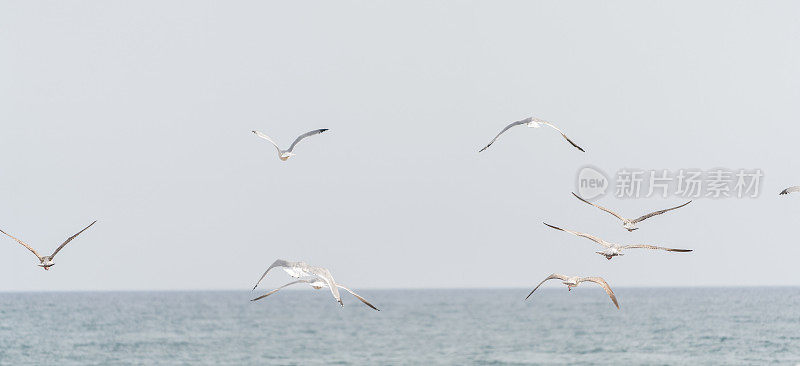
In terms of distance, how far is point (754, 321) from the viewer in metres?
99.3

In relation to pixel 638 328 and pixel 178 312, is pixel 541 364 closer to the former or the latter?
pixel 638 328

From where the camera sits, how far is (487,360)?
66312 millimetres

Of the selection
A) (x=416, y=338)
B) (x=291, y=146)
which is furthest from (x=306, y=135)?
(x=416, y=338)

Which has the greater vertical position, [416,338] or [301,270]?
[301,270]

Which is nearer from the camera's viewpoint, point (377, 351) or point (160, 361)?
point (160, 361)

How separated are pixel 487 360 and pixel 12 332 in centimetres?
5918

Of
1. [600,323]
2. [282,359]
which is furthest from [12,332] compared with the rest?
[600,323]

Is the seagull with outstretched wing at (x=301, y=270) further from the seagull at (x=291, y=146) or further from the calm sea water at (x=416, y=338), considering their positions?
the calm sea water at (x=416, y=338)

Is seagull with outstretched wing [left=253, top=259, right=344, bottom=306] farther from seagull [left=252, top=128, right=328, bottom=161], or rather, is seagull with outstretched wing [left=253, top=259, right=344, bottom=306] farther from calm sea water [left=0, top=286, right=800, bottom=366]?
calm sea water [left=0, top=286, right=800, bottom=366]

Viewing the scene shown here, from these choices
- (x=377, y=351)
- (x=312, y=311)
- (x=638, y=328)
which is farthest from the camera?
(x=312, y=311)

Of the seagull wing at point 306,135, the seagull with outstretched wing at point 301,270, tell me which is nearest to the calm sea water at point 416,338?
the seagull wing at point 306,135

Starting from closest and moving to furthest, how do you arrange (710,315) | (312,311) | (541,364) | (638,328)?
(541,364), (638,328), (710,315), (312,311)

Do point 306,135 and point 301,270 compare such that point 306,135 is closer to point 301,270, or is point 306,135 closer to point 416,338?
point 301,270

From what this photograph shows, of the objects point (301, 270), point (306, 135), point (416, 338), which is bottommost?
point (416, 338)
